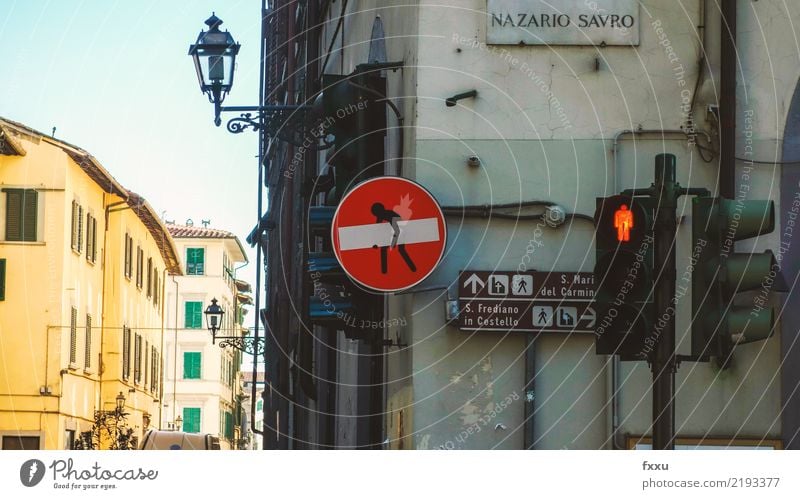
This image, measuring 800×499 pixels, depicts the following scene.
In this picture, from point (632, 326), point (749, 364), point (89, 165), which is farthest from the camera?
point (89, 165)

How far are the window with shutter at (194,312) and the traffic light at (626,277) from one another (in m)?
5.48

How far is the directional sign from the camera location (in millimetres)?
9320

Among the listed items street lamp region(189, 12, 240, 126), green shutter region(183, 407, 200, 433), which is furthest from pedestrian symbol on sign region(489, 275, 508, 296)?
green shutter region(183, 407, 200, 433)

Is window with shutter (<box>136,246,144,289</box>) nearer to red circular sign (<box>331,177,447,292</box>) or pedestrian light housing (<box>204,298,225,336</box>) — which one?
pedestrian light housing (<box>204,298,225,336</box>)

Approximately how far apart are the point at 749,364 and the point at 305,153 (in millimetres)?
5819

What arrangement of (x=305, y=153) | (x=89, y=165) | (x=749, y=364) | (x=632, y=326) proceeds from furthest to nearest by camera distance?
(x=305, y=153) < (x=89, y=165) < (x=749, y=364) < (x=632, y=326)

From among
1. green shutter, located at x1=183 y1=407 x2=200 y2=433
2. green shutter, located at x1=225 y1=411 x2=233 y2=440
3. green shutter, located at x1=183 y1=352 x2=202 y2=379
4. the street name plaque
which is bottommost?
green shutter, located at x1=225 y1=411 x2=233 y2=440

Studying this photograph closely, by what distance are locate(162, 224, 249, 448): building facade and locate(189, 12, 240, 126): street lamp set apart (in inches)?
32.3

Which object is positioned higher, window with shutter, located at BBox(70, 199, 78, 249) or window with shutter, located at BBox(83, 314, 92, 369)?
window with shutter, located at BBox(70, 199, 78, 249)

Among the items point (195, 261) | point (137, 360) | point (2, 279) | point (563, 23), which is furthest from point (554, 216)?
point (195, 261)
